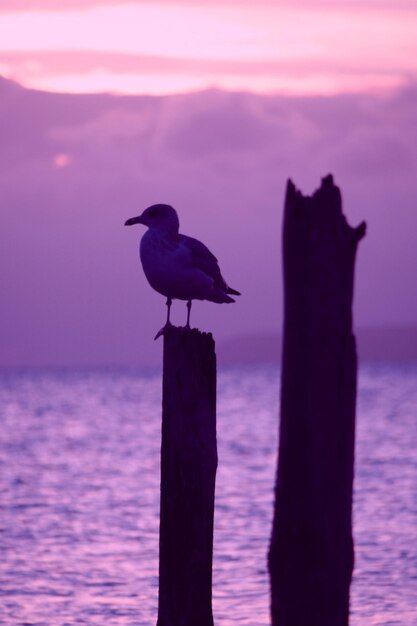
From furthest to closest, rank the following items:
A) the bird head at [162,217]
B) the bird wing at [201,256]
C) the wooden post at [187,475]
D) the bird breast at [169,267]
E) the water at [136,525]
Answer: the water at [136,525]
the bird head at [162,217]
the bird wing at [201,256]
the bird breast at [169,267]
the wooden post at [187,475]

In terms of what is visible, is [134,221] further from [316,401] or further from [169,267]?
[316,401]

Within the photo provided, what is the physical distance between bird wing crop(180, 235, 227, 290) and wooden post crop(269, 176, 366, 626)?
3733 mm

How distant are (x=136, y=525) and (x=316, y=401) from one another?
23854mm

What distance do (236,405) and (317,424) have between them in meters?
99.9

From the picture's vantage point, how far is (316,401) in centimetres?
640

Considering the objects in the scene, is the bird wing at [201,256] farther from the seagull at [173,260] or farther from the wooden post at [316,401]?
the wooden post at [316,401]

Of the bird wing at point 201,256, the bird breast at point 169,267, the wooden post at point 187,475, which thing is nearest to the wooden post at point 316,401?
the wooden post at point 187,475

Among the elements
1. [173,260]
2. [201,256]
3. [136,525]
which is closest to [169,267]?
[173,260]

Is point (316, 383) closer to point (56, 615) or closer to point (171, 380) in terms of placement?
point (171, 380)

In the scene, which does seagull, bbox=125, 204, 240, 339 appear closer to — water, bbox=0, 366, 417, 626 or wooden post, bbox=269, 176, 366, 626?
wooden post, bbox=269, 176, 366, 626

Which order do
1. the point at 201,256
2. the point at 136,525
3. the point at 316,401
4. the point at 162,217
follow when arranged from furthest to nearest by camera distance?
1. the point at 136,525
2. the point at 162,217
3. the point at 201,256
4. the point at 316,401

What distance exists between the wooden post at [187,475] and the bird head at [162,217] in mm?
1969

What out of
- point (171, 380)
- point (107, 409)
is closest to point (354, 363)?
point (171, 380)

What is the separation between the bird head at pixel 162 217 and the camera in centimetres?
1049
